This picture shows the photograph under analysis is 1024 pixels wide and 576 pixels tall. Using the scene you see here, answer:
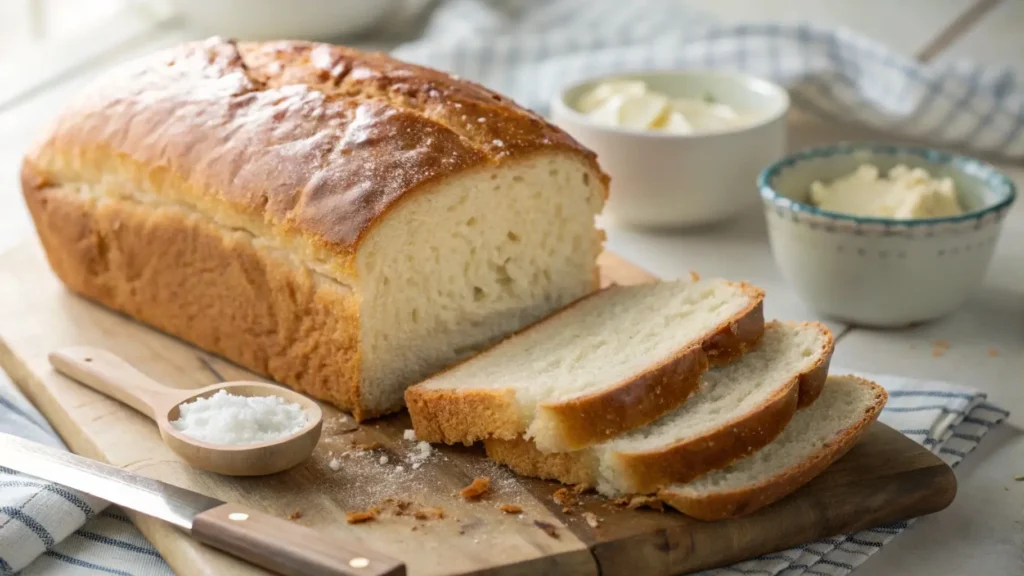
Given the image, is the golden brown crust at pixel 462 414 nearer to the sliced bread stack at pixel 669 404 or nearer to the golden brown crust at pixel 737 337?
the sliced bread stack at pixel 669 404

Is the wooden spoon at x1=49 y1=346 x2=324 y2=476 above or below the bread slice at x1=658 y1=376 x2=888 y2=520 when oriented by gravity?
above

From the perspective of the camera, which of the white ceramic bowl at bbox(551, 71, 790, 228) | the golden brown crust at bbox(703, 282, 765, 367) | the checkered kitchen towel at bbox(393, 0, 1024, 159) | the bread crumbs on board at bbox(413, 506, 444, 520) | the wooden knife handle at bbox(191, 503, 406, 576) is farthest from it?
the checkered kitchen towel at bbox(393, 0, 1024, 159)

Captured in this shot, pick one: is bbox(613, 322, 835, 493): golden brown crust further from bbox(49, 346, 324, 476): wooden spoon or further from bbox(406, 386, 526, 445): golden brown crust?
bbox(49, 346, 324, 476): wooden spoon

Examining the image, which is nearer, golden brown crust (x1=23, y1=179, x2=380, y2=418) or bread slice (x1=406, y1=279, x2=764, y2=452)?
bread slice (x1=406, y1=279, x2=764, y2=452)

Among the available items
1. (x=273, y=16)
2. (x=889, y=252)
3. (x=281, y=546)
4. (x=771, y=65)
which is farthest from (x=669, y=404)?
(x=273, y=16)

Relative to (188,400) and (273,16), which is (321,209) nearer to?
(188,400)

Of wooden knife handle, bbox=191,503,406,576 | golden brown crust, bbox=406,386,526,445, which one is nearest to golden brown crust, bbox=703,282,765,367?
golden brown crust, bbox=406,386,526,445

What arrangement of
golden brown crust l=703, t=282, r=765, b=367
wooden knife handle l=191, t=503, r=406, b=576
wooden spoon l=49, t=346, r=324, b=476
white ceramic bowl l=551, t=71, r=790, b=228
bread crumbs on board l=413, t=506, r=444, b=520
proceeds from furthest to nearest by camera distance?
white ceramic bowl l=551, t=71, r=790, b=228
golden brown crust l=703, t=282, r=765, b=367
wooden spoon l=49, t=346, r=324, b=476
bread crumbs on board l=413, t=506, r=444, b=520
wooden knife handle l=191, t=503, r=406, b=576

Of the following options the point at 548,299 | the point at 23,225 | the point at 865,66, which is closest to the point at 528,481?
the point at 548,299
